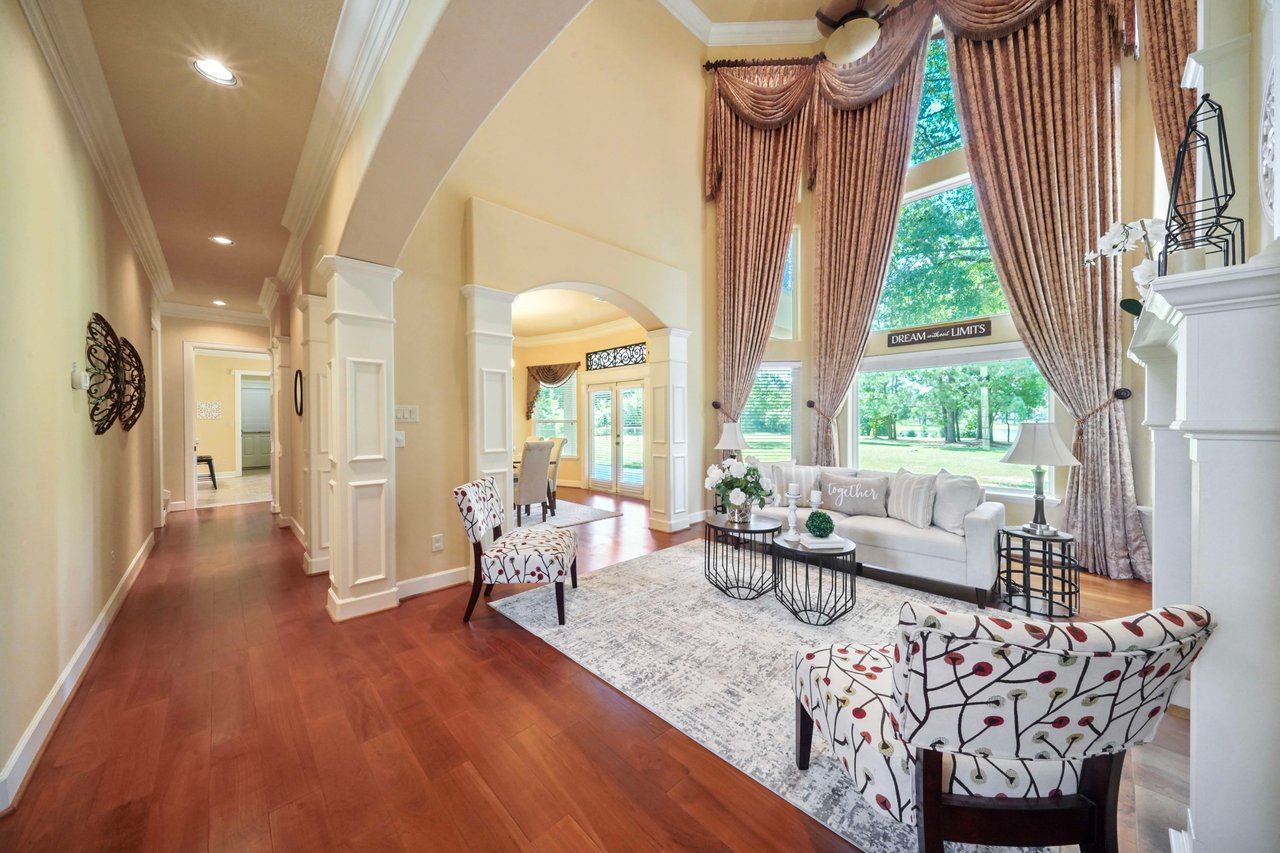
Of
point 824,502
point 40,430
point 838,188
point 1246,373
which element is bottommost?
point 824,502

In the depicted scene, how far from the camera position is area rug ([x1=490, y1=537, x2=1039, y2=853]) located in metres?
1.58

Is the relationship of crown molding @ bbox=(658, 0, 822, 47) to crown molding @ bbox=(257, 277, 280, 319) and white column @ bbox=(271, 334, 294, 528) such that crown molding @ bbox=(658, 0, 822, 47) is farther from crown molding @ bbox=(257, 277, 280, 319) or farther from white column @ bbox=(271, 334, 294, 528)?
white column @ bbox=(271, 334, 294, 528)

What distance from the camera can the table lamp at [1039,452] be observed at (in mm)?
2896

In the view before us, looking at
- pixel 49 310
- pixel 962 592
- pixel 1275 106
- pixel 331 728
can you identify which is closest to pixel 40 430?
pixel 49 310

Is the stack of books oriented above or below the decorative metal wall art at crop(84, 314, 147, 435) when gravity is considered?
below

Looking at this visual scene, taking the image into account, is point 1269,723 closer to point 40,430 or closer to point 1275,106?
point 1275,106

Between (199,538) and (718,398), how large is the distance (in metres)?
6.03

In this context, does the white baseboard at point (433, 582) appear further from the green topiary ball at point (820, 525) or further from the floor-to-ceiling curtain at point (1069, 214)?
the floor-to-ceiling curtain at point (1069, 214)

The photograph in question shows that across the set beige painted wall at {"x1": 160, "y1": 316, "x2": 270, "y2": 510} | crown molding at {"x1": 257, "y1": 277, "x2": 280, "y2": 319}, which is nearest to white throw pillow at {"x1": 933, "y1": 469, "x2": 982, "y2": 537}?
crown molding at {"x1": 257, "y1": 277, "x2": 280, "y2": 319}

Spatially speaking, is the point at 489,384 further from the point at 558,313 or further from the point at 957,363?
the point at 957,363

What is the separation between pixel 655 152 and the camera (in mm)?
5254

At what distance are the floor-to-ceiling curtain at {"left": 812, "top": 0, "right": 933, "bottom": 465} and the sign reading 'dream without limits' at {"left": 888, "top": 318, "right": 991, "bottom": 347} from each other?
41 cm

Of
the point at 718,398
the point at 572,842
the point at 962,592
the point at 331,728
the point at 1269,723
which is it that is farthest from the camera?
the point at 718,398

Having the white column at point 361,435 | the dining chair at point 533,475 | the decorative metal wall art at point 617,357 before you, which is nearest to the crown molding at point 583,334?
the decorative metal wall art at point 617,357
